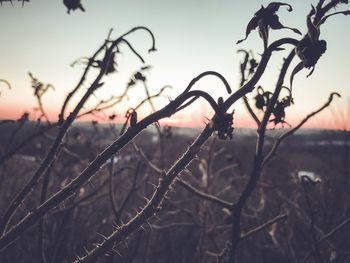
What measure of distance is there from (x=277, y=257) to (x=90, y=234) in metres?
3.66

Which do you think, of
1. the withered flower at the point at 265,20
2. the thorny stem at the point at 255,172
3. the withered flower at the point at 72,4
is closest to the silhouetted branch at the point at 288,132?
the thorny stem at the point at 255,172

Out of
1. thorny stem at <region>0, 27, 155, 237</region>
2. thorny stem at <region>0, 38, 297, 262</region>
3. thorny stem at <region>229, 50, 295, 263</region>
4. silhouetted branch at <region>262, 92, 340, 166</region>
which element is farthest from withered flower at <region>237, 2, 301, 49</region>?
silhouetted branch at <region>262, 92, 340, 166</region>

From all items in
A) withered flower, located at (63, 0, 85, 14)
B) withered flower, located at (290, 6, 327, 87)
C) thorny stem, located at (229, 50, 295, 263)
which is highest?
withered flower, located at (63, 0, 85, 14)

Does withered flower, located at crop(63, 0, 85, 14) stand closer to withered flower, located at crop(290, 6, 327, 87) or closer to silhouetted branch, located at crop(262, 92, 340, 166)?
withered flower, located at crop(290, 6, 327, 87)

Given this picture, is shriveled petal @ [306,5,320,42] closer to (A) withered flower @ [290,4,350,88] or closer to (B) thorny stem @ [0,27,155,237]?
(A) withered flower @ [290,4,350,88]

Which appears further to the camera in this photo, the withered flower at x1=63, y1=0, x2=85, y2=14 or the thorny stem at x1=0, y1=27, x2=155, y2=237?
the thorny stem at x1=0, y1=27, x2=155, y2=237

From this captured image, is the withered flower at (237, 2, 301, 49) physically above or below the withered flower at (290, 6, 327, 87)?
above

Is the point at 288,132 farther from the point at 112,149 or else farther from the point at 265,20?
the point at 112,149

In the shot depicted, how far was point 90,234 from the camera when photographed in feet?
21.1

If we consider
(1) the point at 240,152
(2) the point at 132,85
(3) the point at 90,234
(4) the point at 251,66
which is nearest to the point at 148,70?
(2) the point at 132,85

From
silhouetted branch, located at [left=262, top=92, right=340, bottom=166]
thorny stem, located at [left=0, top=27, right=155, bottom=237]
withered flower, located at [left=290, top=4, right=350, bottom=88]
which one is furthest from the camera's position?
silhouetted branch, located at [left=262, top=92, right=340, bottom=166]

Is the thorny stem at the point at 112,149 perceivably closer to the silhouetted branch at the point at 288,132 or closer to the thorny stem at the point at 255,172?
the thorny stem at the point at 255,172

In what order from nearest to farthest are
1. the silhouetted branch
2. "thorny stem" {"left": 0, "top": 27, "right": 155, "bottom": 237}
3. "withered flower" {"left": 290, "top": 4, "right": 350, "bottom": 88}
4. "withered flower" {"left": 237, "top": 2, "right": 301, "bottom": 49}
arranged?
"withered flower" {"left": 290, "top": 4, "right": 350, "bottom": 88} < "withered flower" {"left": 237, "top": 2, "right": 301, "bottom": 49} < "thorny stem" {"left": 0, "top": 27, "right": 155, "bottom": 237} < the silhouetted branch

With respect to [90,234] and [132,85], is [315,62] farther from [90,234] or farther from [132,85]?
[90,234]
